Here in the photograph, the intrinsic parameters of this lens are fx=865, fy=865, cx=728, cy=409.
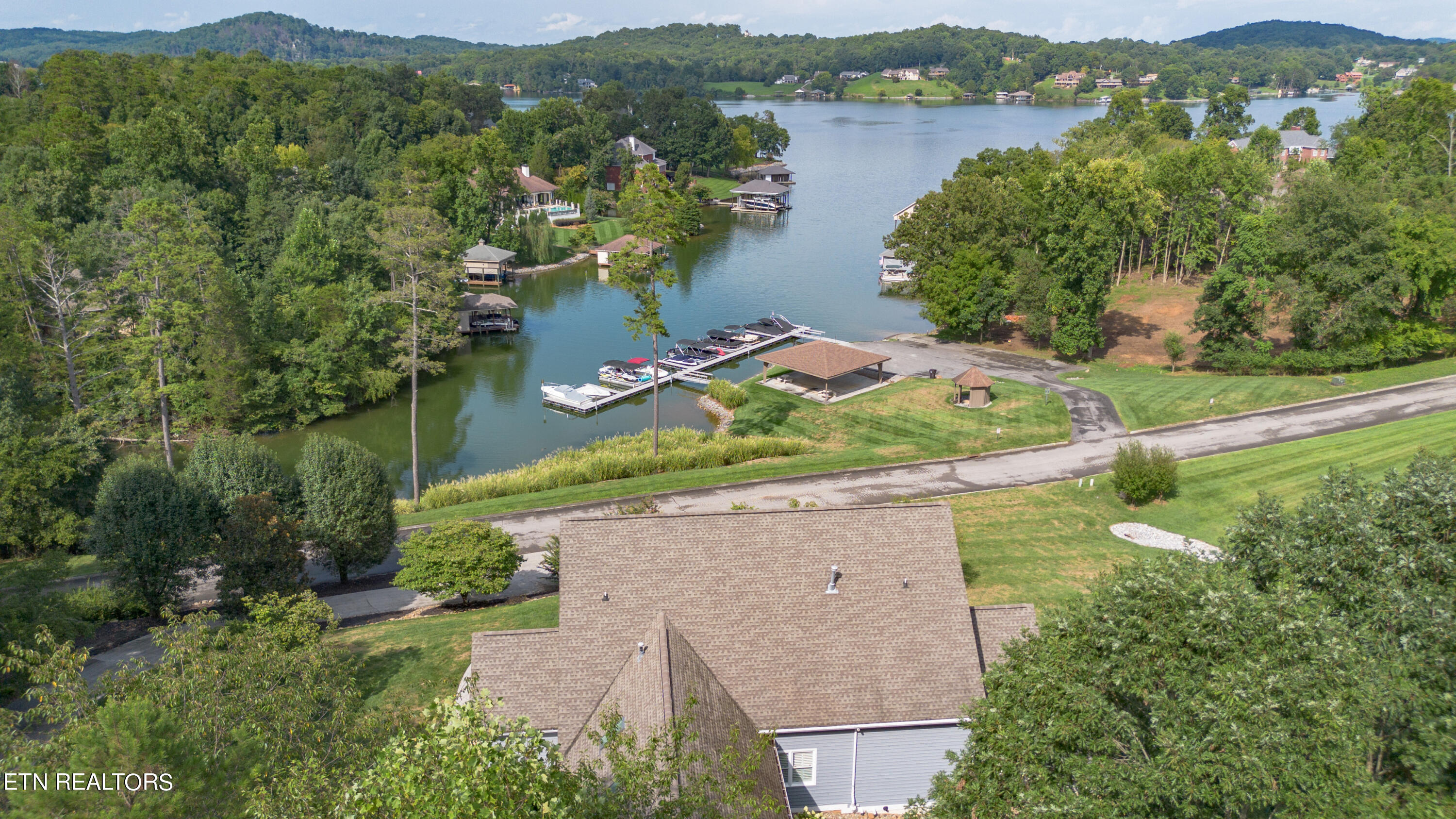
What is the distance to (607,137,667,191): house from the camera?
114625 millimetres

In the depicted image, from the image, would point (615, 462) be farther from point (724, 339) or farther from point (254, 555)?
point (724, 339)

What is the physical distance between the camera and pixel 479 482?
37.6 metres

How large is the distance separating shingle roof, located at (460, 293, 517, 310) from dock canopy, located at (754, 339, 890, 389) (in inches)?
918

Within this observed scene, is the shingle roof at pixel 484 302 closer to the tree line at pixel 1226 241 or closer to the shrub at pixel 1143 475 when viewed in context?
the tree line at pixel 1226 241

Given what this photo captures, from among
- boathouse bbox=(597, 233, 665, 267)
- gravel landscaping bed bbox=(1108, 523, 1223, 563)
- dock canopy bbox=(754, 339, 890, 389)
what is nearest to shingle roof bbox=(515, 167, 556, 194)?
boathouse bbox=(597, 233, 665, 267)

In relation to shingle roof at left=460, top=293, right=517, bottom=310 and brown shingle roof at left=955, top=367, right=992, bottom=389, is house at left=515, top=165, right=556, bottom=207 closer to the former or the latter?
shingle roof at left=460, top=293, right=517, bottom=310

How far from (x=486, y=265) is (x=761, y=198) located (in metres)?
46.4

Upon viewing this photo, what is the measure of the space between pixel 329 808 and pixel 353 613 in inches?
663

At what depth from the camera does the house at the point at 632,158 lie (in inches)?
4513

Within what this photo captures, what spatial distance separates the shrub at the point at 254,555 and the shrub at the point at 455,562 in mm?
3066

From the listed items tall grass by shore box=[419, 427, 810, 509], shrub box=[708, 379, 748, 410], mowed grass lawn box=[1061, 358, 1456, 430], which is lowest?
tall grass by shore box=[419, 427, 810, 509]

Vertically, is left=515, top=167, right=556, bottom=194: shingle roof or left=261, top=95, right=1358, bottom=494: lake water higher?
left=515, top=167, right=556, bottom=194: shingle roof

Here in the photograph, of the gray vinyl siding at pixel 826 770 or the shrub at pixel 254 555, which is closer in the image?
the gray vinyl siding at pixel 826 770

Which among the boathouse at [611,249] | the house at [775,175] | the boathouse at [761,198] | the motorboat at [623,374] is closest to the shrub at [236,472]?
the motorboat at [623,374]
